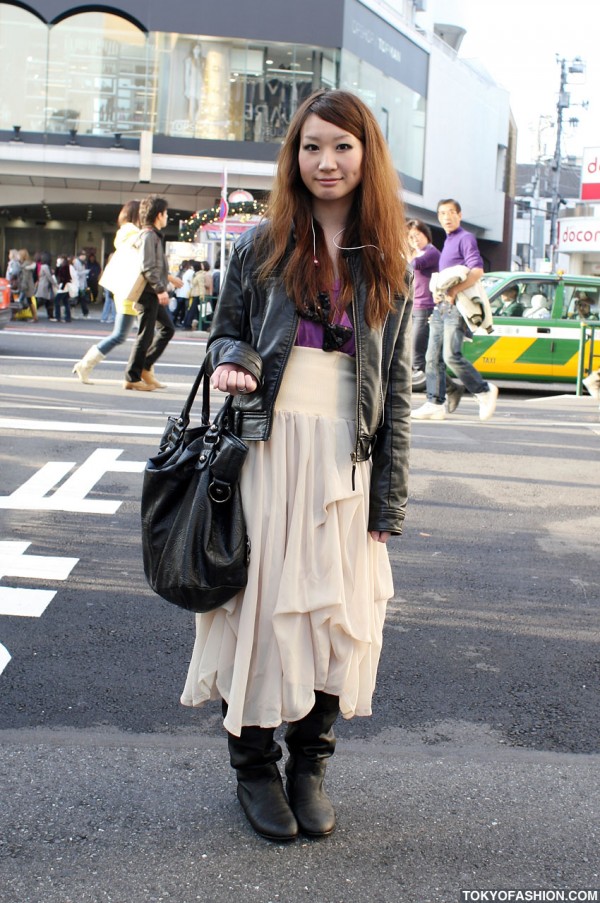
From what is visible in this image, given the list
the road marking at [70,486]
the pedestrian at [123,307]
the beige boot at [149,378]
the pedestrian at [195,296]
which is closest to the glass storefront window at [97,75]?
the pedestrian at [195,296]

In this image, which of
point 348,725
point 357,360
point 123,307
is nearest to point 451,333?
point 123,307

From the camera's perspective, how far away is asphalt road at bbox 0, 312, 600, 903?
108 inches

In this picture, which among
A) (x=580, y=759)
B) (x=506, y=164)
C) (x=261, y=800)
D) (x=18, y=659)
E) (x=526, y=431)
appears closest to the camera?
(x=261, y=800)

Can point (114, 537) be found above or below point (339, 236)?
below

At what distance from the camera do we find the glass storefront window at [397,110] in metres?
37.1

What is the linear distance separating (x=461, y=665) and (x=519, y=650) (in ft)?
1.09

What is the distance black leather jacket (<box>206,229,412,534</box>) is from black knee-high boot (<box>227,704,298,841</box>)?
646mm

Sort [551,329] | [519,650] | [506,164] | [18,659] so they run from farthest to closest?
[506,164] → [551,329] → [519,650] → [18,659]

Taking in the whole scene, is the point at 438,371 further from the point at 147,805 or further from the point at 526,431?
the point at 147,805

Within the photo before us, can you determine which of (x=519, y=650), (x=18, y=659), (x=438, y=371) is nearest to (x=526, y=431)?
(x=438, y=371)

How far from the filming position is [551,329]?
14.4 meters

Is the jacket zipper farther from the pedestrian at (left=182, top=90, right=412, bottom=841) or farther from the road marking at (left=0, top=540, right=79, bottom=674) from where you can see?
the road marking at (left=0, top=540, right=79, bottom=674)

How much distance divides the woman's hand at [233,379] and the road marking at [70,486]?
12.7ft

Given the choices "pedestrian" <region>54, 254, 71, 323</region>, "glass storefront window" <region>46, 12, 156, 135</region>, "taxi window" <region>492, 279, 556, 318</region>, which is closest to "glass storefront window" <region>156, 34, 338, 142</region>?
"glass storefront window" <region>46, 12, 156, 135</region>
